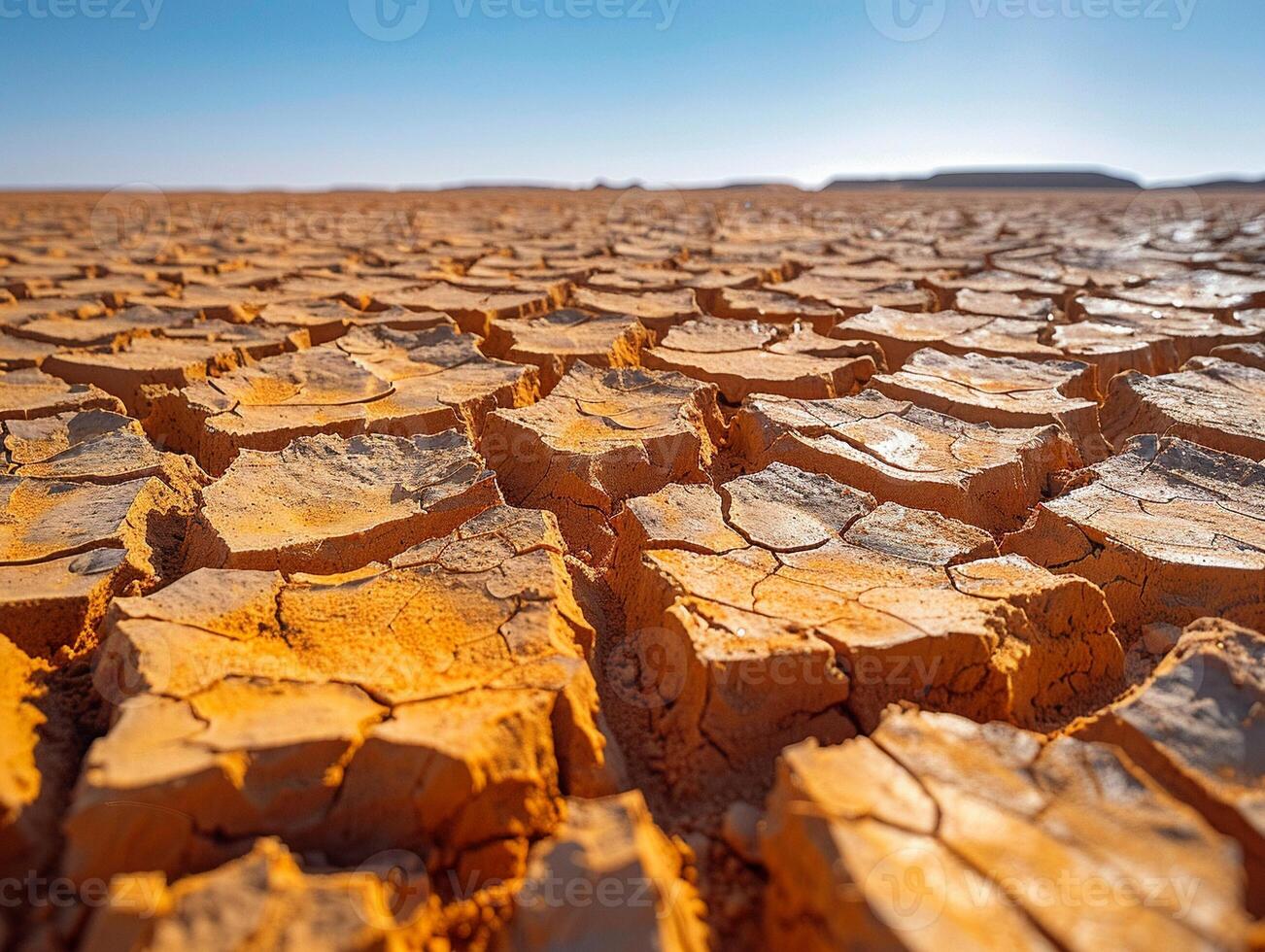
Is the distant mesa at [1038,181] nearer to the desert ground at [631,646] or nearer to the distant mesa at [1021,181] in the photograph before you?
the distant mesa at [1021,181]

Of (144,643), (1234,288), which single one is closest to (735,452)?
(144,643)

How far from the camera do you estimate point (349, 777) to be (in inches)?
40.1

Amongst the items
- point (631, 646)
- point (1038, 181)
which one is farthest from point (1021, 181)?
point (631, 646)

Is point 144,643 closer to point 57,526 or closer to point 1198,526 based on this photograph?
point 57,526

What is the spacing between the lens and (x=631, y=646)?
4.86ft

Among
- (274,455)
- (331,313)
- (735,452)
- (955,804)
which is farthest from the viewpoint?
(331,313)

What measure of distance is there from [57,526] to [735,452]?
1713mm

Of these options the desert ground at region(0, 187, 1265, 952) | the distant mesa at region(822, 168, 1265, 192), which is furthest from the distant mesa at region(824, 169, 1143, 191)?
the desert ground at region(0, 187, 1265, 952)

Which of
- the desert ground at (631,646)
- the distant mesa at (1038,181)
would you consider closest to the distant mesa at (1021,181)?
the distant mesa at (1038,181)

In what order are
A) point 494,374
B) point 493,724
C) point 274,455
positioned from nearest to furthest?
point 493,724, point 274,455, point 494,374

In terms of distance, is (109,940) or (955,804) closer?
(109,940)

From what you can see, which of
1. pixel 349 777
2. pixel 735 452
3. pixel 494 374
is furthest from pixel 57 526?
pixel 735 452

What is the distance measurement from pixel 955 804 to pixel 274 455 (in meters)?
1.78

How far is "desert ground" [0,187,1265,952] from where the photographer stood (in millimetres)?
846
